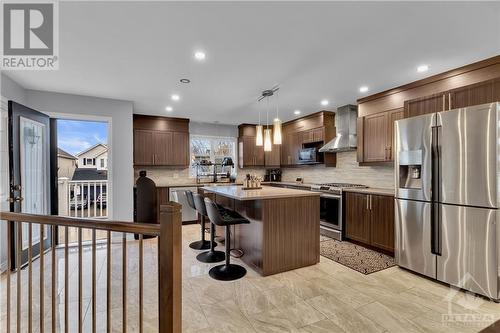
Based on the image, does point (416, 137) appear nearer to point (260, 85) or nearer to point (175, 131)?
point (260, 85)

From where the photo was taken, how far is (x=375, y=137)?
13.4 feet

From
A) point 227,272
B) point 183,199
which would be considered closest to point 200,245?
point 227,272

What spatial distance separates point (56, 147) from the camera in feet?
13.3

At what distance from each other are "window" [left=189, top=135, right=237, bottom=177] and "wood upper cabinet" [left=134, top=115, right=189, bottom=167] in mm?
551

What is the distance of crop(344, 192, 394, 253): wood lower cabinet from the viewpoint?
11.6 feet

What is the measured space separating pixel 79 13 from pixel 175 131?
3.93 m

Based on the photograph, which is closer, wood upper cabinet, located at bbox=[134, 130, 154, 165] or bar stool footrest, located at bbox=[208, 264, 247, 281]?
bar stool footrest, located at bbox=[208, 264, 247, 281]

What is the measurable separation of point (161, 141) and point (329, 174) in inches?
153

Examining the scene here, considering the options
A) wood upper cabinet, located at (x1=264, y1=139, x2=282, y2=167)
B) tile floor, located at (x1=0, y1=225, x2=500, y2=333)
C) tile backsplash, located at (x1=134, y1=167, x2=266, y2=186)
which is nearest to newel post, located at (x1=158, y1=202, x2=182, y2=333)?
tile floor, located at (x1=0, y1=225, x2=500, y2=333)

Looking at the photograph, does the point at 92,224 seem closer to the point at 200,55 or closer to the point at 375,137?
the point at 200,55

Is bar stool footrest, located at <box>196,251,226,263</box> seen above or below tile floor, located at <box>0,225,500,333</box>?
above

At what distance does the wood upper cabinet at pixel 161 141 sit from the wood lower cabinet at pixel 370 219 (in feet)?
12.3

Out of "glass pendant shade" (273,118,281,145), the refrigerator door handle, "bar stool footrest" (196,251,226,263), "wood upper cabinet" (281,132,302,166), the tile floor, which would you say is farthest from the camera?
"wood upper cabinet" (281,132,302,166)

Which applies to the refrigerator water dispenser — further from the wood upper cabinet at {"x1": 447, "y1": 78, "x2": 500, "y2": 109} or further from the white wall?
the white wall
